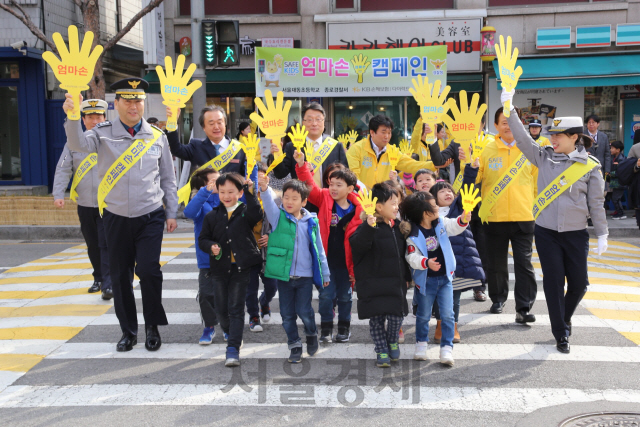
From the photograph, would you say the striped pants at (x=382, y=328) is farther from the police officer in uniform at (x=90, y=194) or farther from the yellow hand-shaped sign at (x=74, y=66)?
the police officer in uniform at (x=90, y=194)

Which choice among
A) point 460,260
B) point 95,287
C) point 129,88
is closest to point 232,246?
point 129,88

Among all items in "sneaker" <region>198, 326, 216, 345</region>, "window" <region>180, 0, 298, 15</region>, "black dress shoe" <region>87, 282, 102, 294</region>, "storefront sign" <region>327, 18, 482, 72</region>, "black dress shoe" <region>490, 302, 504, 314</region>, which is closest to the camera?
"sneaker" <region>198, 326, 216, 345</region>

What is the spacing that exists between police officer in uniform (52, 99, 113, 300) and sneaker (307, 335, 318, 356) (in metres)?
2.90

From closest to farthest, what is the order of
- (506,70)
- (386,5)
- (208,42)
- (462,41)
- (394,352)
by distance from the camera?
(394,352), (506,70), (208,42), (462,41), (386,5)

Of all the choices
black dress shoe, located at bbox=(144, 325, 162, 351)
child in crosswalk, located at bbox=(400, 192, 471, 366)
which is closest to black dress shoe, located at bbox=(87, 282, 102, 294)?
black dress shoe, located at bbox=(144, 325, 162, 351)

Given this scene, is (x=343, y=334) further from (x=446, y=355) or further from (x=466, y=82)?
(x=466, y=82)

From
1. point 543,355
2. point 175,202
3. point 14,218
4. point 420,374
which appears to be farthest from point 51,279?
point 543,355

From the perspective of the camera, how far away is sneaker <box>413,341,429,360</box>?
16.9 feet

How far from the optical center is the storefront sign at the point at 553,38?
15.7 m

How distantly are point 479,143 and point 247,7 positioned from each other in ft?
39.9

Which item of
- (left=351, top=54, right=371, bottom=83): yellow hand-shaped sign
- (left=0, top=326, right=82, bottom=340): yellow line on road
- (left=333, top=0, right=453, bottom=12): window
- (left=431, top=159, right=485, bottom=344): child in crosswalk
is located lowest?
(left=0, top=326, right=82, bottom=340): yellow line on road

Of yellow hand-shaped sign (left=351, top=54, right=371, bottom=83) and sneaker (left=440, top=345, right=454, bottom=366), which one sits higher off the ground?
yellow hand-shaped sign (left=351, top=54, right=371, bottom=83)

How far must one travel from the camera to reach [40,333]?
19.9ft

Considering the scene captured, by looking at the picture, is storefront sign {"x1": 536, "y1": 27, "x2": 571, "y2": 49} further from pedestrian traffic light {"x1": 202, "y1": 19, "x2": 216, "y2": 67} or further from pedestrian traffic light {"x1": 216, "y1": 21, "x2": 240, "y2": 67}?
pedestrian traffic light {"x1": 202, "y1": 19, "x2": 216, "y2": 67}
